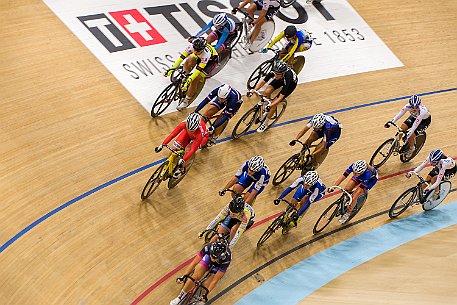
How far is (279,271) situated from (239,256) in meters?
0.48

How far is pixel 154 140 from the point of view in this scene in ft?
30.4

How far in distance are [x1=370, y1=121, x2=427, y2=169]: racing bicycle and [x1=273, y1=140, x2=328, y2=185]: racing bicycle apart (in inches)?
41.5

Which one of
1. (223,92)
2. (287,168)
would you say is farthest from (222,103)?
(287,168)

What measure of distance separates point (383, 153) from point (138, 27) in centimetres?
414

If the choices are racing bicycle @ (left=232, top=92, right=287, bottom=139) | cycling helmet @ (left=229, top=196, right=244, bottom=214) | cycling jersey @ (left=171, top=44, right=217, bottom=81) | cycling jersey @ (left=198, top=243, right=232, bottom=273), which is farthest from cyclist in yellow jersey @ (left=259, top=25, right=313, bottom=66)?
cycling jersey @ (left=198, top=243, right=232, bottom=273)

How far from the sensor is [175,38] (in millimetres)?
11000

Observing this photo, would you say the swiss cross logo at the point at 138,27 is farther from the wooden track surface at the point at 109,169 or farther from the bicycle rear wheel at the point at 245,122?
the bicycle rear wheel at the point at 245,122

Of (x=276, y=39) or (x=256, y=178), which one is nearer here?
(x=256, y=178)

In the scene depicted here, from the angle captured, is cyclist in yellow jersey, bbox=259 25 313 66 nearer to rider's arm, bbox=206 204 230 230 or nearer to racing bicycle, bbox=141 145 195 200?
racing bicycle, bbox=141 145 195 200

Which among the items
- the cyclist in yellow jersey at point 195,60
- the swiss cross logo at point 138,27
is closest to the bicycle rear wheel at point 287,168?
the cyclist in yellow jersey at point 195,60

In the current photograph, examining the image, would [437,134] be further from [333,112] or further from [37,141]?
[37,141]

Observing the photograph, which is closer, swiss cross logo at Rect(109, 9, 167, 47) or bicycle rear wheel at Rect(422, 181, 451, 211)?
bicycle rear wheel at Rect(422, 181, 451, 211)

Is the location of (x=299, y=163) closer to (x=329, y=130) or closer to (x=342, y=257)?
(x=329, y=130)

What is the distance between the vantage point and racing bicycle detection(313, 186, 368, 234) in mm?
8555
